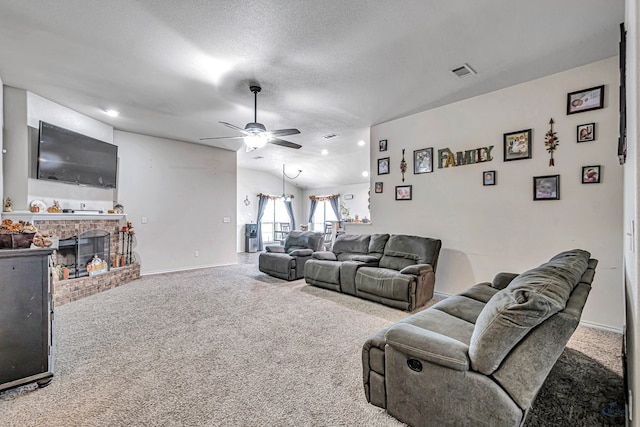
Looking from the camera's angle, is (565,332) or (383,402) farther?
(383,402)

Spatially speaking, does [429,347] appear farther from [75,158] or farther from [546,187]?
[75,158]

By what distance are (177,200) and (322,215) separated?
6.35 meters

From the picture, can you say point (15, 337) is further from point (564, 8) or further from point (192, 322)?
point (564, 8)

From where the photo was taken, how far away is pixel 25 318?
1935mm

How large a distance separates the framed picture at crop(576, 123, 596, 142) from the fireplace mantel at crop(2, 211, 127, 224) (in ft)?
22.0

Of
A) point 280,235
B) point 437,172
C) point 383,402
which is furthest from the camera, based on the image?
point 280,235

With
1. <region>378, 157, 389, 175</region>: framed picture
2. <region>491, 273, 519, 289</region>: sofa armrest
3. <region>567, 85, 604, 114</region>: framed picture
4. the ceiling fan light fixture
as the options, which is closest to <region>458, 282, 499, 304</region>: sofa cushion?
<region>491, 273, 519, 289</region>: sofa armrest

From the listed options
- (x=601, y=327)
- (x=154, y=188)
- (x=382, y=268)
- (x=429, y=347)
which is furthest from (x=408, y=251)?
(x=154, y=188)

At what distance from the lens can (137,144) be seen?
5.67 meters

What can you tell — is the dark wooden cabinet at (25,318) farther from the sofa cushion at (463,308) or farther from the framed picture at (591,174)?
the framed picture at (591,174)

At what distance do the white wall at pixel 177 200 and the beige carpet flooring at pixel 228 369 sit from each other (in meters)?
2.11

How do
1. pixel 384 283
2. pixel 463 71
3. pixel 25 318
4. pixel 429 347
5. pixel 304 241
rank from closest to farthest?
pixel 429 347 < pixel 25 318 < pixel 463 71 < pixel 384 283 < pixel 304 241

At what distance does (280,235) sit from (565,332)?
1048 cm

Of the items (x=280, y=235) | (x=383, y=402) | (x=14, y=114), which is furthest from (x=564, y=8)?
(x=280, y=235)
